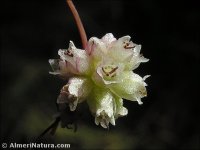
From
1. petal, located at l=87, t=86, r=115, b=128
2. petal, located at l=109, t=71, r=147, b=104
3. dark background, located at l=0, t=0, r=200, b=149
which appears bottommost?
dark background, located at l=0, t=0, r=200, b=149

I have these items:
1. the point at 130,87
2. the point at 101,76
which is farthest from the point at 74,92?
the point at 130,87

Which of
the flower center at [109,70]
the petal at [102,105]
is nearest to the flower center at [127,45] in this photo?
the flower center at [109,70]

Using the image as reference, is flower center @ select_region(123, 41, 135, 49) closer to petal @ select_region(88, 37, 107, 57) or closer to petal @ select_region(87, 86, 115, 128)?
petal @ select_region(88, 37, 107, 57)

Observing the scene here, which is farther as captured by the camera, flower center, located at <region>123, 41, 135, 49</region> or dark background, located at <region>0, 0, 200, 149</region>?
dark background, located at <region>0, 0, 200, 149</region>

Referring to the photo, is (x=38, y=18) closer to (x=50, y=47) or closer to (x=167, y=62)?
(x=50, y=47)

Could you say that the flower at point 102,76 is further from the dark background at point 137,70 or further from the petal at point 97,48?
the dark background at point 137,70

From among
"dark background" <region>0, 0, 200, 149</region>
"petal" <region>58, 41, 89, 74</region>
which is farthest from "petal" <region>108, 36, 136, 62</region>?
"dark background" <region>0, 0, 200, 149</region>
